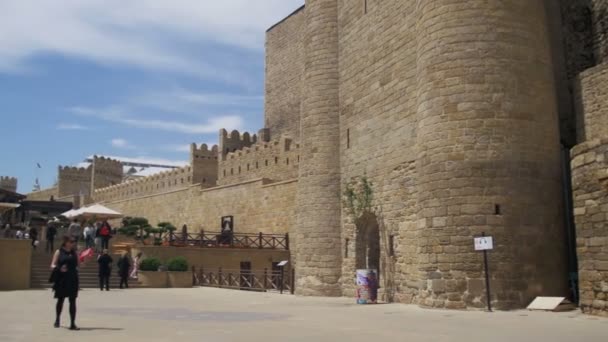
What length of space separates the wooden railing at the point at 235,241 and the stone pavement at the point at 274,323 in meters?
10.3

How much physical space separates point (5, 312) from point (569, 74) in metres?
15.2

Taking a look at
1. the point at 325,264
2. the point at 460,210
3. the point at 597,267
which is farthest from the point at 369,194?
the point at 597,267

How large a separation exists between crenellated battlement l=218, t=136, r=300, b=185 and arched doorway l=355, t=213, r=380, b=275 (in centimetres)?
1221

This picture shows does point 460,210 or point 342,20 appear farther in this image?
point 342,20

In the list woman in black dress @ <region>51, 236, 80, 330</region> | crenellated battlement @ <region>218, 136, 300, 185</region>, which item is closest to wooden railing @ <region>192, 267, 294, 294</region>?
crenellated battlement @ <region>218, 136, 300, 185</region>

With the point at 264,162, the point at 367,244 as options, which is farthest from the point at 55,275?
the point at 264,162

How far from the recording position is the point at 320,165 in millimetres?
21938

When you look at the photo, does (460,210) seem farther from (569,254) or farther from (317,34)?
(317,34)

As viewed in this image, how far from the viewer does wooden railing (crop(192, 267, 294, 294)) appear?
2370cm

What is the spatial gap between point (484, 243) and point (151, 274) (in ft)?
43.4

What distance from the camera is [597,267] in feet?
40.6

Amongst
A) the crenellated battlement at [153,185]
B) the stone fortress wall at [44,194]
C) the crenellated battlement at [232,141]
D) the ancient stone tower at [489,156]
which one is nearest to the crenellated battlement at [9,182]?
the stone fortress wall at [44,194]

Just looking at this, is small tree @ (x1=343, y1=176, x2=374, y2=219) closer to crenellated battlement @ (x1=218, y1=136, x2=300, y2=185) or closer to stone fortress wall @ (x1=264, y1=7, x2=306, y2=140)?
crenellated battlement @ (x1=218, y1=136, x2=300, y2=185)

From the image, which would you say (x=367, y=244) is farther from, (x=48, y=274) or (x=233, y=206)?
(x=233, y=206)
